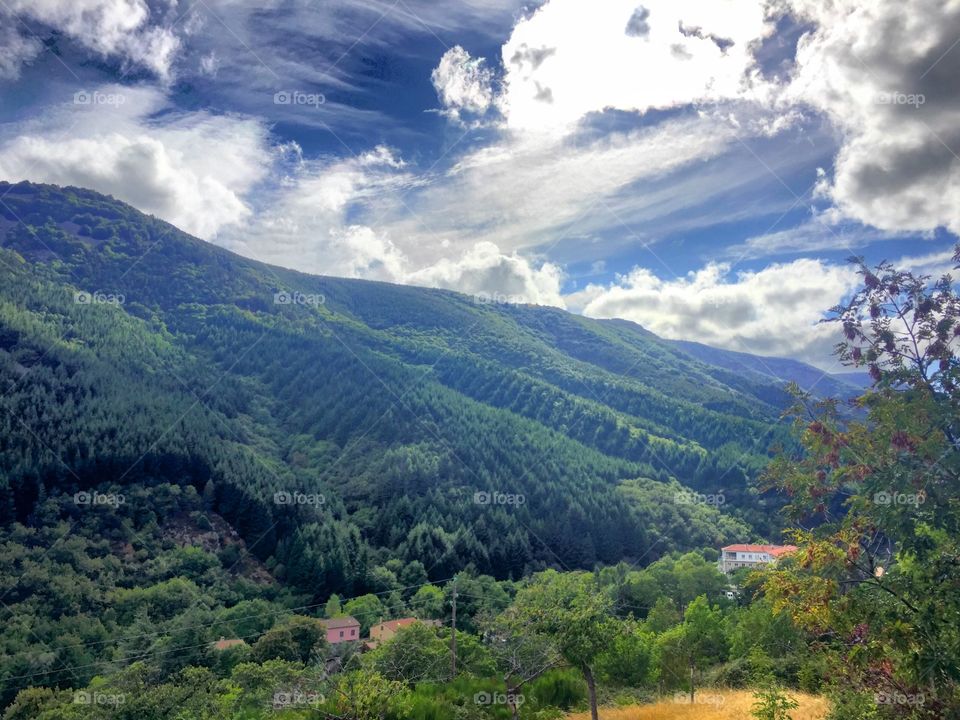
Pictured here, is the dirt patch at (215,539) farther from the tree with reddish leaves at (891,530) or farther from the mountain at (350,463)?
the tree with reddish leaves at (891,530)

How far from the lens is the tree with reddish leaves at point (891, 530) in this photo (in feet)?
30.8

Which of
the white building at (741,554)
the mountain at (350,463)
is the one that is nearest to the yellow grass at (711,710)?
the mountain at (350,463)

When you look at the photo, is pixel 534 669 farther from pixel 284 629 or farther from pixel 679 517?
pixel 679 517

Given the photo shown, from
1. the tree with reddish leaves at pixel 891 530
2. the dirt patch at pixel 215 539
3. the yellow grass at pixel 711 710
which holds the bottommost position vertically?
the dirt patch at pixel 215 539

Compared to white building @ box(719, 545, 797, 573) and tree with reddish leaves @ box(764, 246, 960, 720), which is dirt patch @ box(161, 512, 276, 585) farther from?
tree with reddish leaves @ box(764, 246, 960, 720)

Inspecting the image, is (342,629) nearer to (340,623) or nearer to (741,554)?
(340,623)

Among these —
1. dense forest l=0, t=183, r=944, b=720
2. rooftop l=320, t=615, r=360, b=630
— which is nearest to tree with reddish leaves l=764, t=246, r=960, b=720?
dense forest l=0, t=183, r=944, b=720

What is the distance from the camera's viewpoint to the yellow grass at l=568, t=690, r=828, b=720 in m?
17.1

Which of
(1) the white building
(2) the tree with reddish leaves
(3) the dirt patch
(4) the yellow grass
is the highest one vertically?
(2) the tree with reddish leaves

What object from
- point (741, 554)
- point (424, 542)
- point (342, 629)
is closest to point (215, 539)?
point (424, 542)

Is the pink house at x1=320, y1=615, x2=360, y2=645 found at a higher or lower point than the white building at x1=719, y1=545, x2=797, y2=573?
lower

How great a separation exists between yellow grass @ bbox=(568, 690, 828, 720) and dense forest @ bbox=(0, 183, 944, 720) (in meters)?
1.18

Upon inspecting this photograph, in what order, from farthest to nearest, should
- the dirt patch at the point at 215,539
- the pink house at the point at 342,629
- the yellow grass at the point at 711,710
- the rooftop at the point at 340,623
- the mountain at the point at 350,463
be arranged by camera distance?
1. the mountain at the point at 350,463
2. the dirt patch at the point at 215,539
3. the rooftop at the point at 340,623
4. the pink house at the point at 342,629
5. the yellow grass at the point at 711,710

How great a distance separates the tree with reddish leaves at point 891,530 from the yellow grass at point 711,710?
653 centimetres
